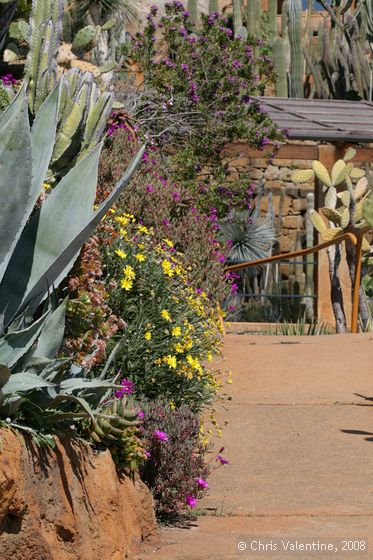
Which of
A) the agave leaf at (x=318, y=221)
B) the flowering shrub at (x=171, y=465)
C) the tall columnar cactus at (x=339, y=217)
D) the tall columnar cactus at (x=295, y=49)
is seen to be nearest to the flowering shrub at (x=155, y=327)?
the flowering shrub at (x=171, y=465)

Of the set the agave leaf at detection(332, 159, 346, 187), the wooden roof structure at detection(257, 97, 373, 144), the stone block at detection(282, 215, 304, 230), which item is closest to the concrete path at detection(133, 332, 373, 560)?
the agave leaf at detection(332, 159, 346, 187)

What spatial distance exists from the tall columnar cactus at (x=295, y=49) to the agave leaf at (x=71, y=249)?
19.1 m

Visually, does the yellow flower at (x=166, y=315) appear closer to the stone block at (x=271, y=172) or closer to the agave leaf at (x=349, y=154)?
the agave leaf at (x=349, y=154)

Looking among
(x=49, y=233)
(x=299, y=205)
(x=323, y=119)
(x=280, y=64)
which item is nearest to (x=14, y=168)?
(x=49, y=233)

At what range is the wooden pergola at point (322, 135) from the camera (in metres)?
14.4

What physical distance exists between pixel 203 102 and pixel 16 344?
9144 millimetres

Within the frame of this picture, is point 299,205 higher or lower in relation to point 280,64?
lower

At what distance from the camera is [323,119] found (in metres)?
15.3

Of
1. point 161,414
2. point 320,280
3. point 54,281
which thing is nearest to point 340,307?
point 320,280

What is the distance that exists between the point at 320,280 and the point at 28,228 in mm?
10550

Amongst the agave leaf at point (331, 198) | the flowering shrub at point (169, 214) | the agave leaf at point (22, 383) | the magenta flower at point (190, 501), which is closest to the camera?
the agave leaf at point (22, 383)

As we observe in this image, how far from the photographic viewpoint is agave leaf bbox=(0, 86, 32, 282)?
4.16 m

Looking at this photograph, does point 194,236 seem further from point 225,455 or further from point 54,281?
point 54,281

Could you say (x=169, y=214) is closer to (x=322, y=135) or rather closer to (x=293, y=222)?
(x=322, y=135)
